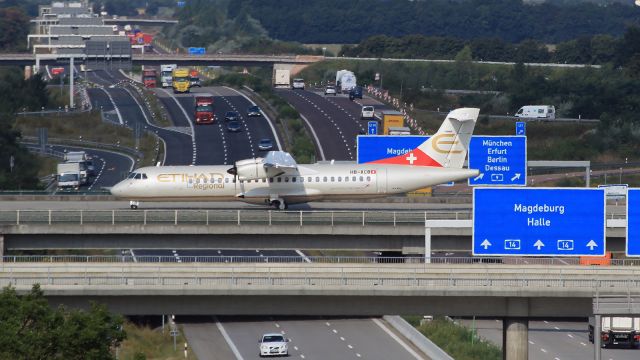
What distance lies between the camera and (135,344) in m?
77.3

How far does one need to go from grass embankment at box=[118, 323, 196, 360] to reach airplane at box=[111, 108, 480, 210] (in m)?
8.96

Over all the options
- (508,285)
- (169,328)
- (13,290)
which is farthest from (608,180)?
(13,290)

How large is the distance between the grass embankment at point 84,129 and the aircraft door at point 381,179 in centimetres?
6853

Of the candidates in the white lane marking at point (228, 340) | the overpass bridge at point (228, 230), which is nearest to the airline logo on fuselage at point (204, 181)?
the overpass bridge at point (228, 230)

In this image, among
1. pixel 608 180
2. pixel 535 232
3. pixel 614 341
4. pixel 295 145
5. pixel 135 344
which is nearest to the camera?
pixel 535 232

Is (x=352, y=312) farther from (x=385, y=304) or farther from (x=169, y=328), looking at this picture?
(x=169, y=328)

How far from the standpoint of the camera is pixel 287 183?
284 feet

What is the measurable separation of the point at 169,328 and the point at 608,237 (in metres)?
25.3

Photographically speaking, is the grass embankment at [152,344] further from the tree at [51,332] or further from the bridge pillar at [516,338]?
the bridge pillar at [516,338]

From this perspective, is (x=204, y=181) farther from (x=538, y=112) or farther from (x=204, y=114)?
(x=538, y=112)

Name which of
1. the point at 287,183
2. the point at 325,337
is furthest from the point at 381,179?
the point at 325,337

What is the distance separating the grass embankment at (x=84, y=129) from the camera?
157625mm

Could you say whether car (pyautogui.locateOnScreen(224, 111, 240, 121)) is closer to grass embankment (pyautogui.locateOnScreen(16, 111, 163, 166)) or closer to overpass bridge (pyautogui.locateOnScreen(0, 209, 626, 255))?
grass embankment (pyautogui.locateOnScreen(16, 111, 163, 166))

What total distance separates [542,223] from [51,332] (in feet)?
81.9
